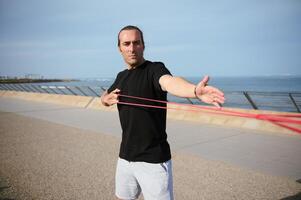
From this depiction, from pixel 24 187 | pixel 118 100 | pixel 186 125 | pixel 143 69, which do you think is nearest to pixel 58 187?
pixel 24 187

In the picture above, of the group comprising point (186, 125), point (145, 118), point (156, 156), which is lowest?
point (186, 125)

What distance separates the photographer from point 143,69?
2162 millimetres

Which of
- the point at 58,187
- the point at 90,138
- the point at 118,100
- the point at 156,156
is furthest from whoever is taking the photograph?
the point at 90,138

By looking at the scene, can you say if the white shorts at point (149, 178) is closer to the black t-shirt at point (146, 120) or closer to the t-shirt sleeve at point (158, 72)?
the black t-shirt at point (146, 120)

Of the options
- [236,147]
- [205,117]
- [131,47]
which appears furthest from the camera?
[205,117]

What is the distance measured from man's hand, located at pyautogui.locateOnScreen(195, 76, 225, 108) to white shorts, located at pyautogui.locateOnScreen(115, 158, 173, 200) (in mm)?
716

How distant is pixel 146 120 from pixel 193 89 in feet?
1.80

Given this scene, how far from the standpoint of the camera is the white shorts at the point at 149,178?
2076mm

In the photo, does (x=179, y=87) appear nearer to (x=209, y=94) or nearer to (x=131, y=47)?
(x=209, y=94)

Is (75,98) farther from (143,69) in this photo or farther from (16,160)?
(143,69)

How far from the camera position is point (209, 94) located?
1.54 m

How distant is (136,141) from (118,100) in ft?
1.18

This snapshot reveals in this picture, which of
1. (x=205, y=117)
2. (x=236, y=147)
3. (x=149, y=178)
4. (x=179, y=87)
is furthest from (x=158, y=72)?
(x=205, y=117)

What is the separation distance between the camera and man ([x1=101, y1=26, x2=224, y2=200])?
6.84 feet
